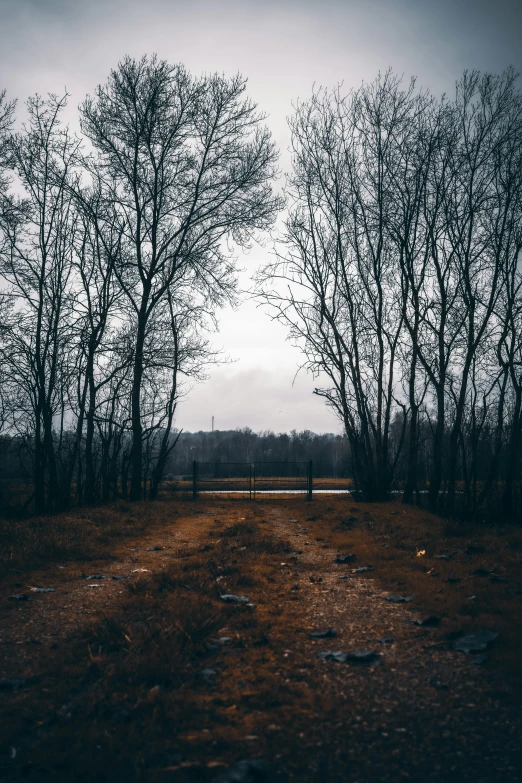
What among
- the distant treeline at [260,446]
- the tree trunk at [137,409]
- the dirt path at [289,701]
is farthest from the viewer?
the distant treeline at [260,446]

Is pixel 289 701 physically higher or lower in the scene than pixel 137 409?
lower

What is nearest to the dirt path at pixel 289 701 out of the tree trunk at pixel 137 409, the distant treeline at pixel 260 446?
the tree trunk at pixel 137 409

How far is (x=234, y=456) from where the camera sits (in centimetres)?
9119

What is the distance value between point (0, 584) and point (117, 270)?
13.6m

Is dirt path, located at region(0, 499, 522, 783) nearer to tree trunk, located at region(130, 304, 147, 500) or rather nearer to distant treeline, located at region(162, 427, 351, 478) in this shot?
tree trunk, located at region(130, 304, 147, 500)

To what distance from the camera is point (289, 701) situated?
115 inches

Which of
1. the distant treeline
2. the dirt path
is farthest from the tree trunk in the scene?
the distant treeline

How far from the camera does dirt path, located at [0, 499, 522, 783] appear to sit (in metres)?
2.30

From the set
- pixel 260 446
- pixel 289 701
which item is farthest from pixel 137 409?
pixel 260 446

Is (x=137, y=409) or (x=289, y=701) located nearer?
(x=289, y=701)

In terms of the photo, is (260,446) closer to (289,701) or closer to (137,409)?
(137,409)

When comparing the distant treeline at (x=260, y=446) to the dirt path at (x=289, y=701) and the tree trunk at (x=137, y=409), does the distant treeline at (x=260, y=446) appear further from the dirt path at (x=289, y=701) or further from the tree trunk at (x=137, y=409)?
the dirt path at (x=289, y=701)

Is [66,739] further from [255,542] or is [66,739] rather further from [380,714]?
[255,542]

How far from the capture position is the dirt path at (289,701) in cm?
230
